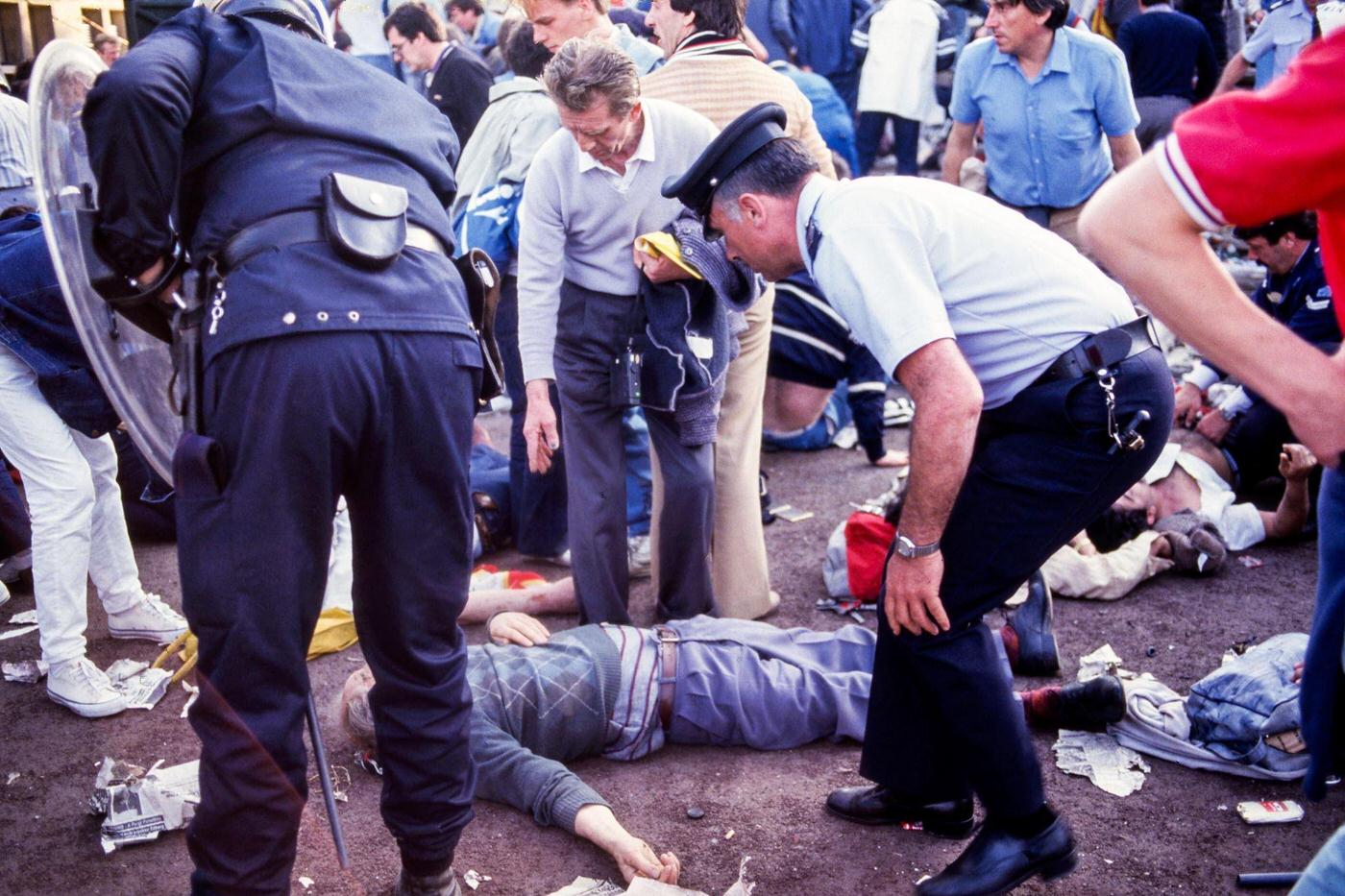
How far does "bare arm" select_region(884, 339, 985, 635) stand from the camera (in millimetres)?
2254

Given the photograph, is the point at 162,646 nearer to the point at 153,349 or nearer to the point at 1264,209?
the point at 153,349

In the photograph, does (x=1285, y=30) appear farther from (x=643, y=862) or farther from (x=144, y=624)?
(x=144, y=624)

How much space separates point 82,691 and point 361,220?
7.06 feet

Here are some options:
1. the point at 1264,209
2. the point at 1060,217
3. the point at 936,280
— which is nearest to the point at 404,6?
the point at 1060,217

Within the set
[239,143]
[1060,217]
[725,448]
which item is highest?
[239,143]

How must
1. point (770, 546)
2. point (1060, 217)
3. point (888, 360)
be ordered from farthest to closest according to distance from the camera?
point (1060, 217)
point (770, 546)
point (888, 360)

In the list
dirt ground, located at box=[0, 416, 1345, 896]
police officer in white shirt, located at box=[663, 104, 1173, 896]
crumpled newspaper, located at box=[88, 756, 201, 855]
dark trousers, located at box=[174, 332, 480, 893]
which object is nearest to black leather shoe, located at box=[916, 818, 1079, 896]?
police officer in white shirt, located at box=[663, 104, 1173, 896]

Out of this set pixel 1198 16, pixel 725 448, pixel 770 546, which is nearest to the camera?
pixel 725 448

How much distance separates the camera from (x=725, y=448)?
156 inches

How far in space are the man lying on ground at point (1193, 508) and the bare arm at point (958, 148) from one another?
5.57 feet

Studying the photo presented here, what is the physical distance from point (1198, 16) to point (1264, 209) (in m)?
8.23

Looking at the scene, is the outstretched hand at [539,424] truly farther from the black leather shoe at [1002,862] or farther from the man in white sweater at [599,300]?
the black leather shoe at [1002,862]

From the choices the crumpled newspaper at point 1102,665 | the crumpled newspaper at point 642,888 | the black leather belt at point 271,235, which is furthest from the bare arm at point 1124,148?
the black leather belt at point 271,235

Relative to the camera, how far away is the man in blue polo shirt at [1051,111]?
4.95 m
